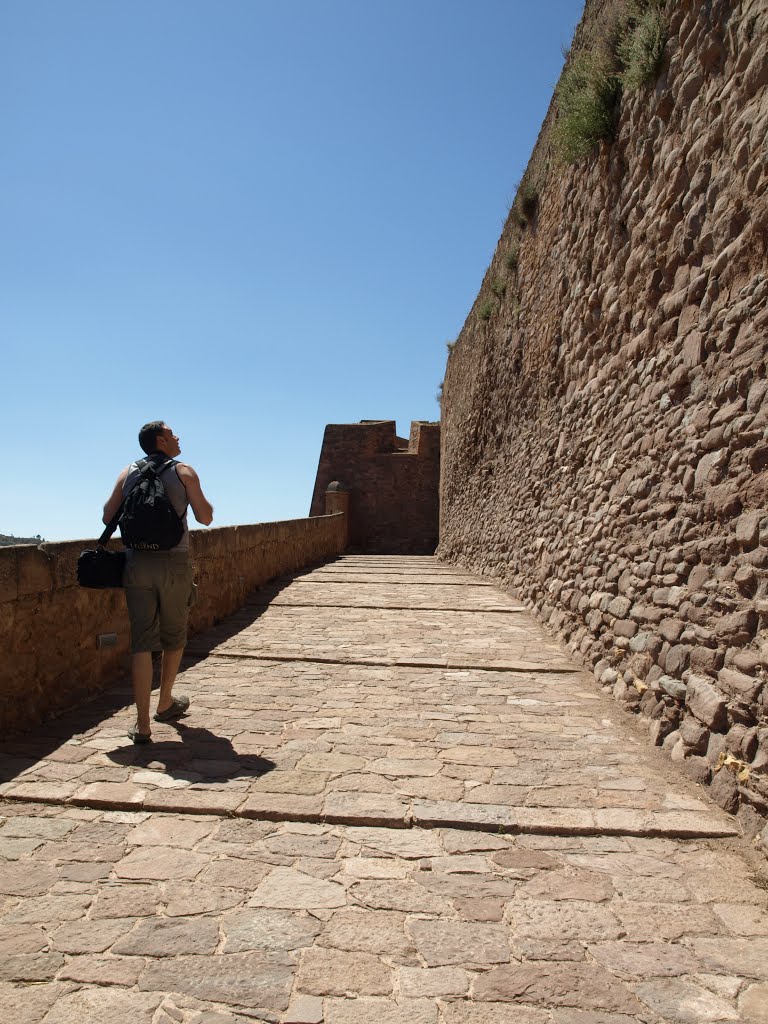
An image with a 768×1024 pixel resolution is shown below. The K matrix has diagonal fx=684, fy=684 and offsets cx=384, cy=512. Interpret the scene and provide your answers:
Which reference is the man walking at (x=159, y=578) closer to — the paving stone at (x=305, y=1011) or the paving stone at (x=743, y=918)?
the paving stone at (x=305, y=1011)

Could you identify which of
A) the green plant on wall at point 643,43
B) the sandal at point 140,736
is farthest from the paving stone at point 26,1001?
the green plant on wall at point 643,43

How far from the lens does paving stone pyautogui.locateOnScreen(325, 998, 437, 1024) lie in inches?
68.6

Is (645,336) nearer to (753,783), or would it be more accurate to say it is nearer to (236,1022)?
(753,783)

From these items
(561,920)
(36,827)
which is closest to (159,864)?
(36,827)

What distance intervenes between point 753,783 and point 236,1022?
2.14 meters

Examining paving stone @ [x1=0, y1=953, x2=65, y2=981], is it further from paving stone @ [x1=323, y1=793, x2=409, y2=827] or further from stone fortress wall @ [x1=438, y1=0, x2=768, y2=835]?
stone fortress wall @ [x1=438, y1=0, x2=768, y2=835]

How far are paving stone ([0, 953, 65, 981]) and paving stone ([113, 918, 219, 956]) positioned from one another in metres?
0.16

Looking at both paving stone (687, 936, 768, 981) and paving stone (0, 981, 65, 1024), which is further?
paving stone (687, 936, 768, 981)

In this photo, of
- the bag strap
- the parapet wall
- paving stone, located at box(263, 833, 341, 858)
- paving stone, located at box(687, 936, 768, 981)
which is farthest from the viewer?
the parapet wall

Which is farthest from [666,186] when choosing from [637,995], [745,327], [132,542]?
[637,995]

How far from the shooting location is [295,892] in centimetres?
229

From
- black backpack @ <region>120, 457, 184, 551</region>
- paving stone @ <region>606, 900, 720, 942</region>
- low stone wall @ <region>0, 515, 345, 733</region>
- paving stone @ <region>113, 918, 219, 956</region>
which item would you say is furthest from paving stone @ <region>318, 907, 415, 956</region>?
low stone wall @ <region>0, 515, 345, 733</region>

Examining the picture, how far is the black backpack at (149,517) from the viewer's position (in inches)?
143

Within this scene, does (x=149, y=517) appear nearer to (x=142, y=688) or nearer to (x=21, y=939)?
(x=142, y=688)
